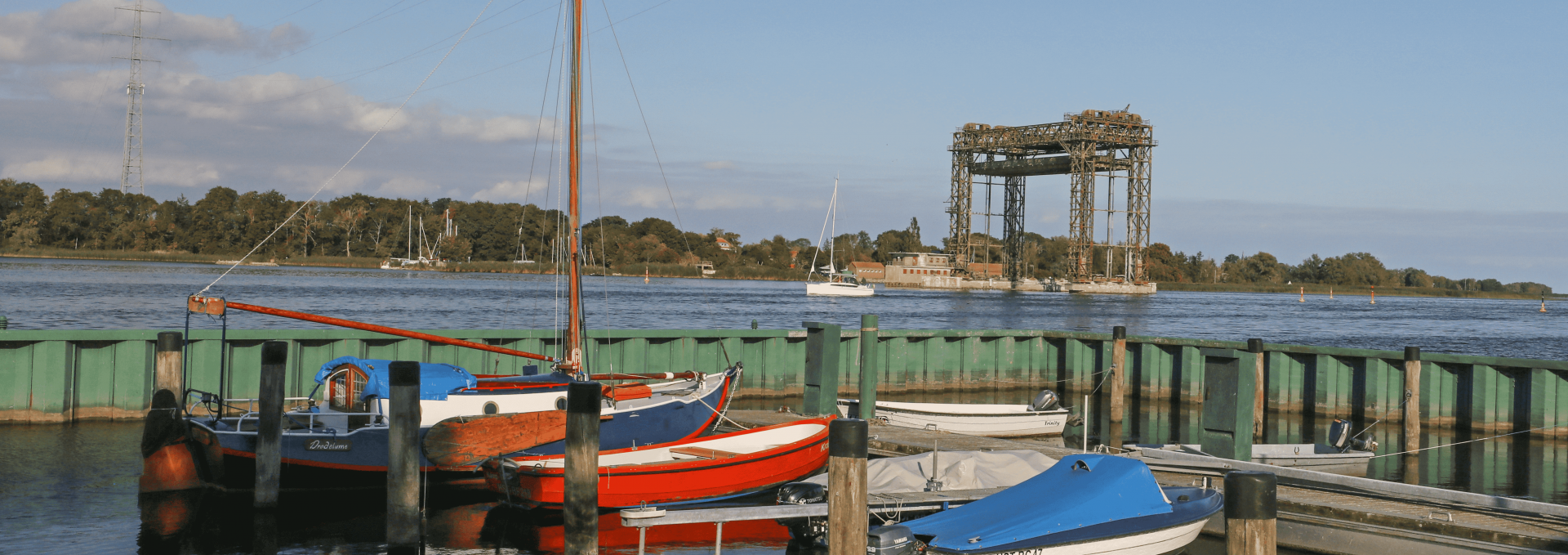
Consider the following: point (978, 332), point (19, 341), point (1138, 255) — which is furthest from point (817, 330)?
point (1138, 255)

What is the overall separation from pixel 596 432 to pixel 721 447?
553 centimetres

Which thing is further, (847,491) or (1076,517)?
(1076,517)

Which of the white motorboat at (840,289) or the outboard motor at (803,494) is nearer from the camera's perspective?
the outboard motor at (803,494)

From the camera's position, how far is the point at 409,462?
38.1 ft

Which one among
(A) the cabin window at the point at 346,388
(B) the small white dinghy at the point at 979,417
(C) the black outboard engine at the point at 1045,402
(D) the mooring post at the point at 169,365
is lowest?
(B) the small white dinghy at the point at 979,417

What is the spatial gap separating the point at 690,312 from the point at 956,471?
59276 millimetres

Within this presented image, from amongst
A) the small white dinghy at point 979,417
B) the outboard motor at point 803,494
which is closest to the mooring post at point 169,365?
the outboard motor at point 803,494

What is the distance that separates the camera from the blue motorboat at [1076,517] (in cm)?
990

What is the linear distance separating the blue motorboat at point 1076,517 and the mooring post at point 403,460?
5214 mm

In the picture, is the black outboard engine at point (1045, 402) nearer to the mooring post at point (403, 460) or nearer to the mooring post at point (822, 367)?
the mooring post at point (822, 367)

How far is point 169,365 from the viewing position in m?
14.3

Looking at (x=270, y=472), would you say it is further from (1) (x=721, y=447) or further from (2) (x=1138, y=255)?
(2) (x=1138, y=255)

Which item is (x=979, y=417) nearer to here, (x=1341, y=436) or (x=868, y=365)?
(x=868, y=365)

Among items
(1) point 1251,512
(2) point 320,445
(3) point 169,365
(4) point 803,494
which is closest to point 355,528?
(2) point 320,445
